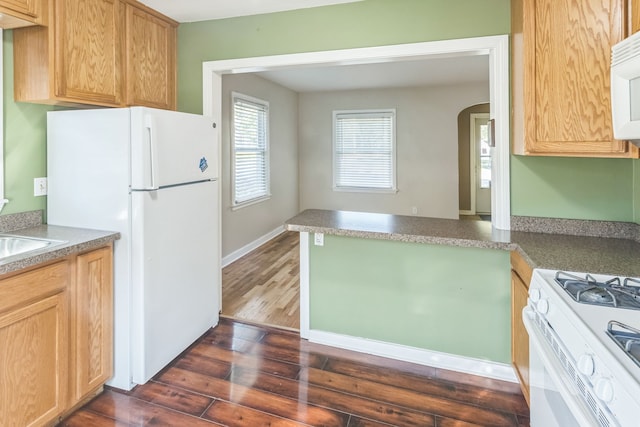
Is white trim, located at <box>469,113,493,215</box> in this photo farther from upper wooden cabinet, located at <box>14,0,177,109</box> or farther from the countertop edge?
upper wooden cabinet, located at <box>14,0,177,109</box>

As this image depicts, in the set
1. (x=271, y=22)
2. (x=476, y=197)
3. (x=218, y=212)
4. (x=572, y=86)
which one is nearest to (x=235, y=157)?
(x=218, y=212)

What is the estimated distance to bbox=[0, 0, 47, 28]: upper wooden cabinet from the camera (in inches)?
68.2

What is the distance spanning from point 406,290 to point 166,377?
157 centimetres

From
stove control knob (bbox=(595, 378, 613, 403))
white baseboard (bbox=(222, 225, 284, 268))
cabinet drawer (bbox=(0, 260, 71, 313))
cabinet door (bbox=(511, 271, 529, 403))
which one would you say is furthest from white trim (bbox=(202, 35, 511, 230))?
white baseboard (bbox=(222, 225, 284, 268))

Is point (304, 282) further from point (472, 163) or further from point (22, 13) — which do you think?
point (472, 163)

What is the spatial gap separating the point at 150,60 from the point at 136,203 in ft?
4.08

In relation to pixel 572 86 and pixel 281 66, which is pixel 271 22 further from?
pixel 572 86

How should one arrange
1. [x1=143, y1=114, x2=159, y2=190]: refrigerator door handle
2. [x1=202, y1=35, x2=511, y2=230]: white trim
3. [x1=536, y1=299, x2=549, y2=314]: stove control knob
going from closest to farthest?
[x1=536, y1=299, x2=549, y2=314]: stove control knob < [x1=143, y1=114, x2=159, y2=190]: refrigerator door handle < [x1=202, y1=35, x2=511, y2=230]: white trim

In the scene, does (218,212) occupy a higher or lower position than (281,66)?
lower

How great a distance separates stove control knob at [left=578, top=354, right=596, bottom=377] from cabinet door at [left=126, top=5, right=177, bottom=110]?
8.82ft

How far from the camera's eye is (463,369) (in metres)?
2.30

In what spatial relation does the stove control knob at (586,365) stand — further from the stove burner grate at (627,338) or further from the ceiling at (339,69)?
the ceiling at (339,69)

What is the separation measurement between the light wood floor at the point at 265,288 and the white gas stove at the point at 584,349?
6.18 ft

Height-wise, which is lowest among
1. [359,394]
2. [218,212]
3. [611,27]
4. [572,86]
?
[359,394]
